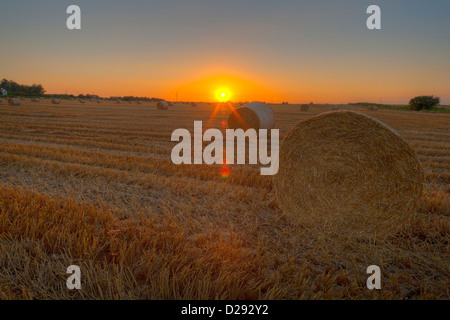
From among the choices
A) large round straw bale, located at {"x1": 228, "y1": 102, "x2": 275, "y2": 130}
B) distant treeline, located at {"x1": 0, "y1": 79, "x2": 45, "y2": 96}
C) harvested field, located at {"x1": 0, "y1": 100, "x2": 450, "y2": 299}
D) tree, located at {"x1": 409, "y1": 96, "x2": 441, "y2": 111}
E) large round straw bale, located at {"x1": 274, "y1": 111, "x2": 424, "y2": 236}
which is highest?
distant treeline, located at {"x1": 0, "y1": 79, "x2": 45, "y2": 96}

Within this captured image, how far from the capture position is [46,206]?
388 cm

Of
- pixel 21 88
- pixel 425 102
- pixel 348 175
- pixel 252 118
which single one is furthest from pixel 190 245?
pixel 21 88

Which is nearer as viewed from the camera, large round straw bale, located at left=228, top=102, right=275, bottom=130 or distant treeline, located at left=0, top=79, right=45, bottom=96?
large round straw bale, located at left=228, top=102, right=275, bottom=130

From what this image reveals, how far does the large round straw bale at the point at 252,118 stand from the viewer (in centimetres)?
1319

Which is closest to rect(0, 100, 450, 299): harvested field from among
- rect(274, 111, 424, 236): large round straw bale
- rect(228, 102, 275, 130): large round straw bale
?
rect(274, 111, 424, 236): large round straw bale

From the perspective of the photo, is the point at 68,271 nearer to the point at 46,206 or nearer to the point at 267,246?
the point at 46,206

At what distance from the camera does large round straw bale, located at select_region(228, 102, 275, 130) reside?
13189mm

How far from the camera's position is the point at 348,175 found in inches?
172

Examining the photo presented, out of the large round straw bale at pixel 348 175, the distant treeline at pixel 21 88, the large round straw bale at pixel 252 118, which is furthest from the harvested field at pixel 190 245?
the distant treeline at pixel 21 88

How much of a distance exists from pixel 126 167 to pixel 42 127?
8.88m

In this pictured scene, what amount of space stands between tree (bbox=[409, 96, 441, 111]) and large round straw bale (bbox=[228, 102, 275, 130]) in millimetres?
52070

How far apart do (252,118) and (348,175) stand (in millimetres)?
9143

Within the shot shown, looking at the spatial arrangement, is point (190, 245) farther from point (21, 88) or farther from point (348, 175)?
point (21, 88)

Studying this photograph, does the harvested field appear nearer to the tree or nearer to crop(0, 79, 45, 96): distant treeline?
the tree
